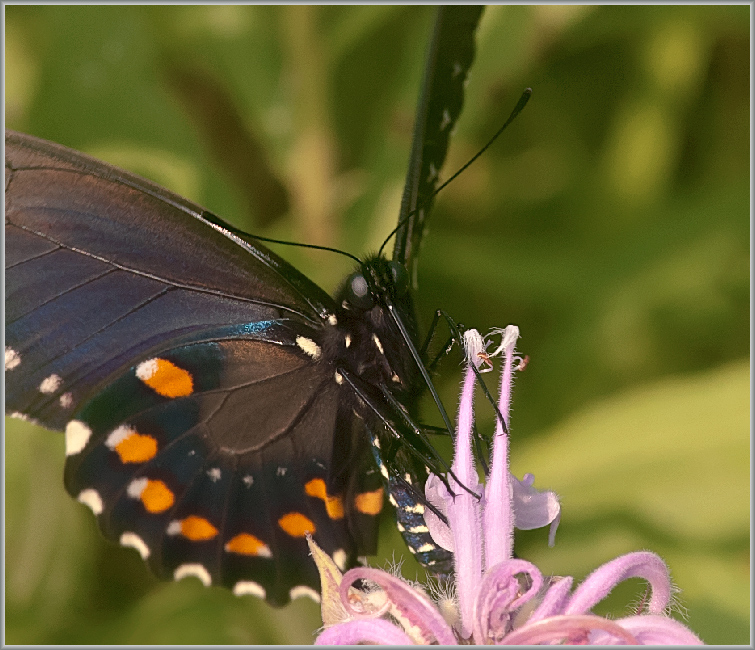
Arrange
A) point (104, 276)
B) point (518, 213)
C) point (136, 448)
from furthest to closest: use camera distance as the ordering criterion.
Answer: point (518, 213), point (136, 448), point (104, 276)

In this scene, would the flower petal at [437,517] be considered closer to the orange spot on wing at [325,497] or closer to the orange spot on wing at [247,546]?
the orange spot on wing at [325,497]

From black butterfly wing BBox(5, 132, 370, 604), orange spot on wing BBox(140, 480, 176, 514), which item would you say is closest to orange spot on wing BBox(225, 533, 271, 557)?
black butterfly wing BBox(5, 132, 370, 604)

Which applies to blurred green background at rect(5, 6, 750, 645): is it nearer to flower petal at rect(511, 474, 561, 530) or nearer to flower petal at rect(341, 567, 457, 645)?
flower petal at rect(511, 474, 561, 530)

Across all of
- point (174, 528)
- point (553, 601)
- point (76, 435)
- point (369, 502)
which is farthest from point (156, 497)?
point (553, 601)

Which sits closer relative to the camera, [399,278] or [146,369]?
[399,278]

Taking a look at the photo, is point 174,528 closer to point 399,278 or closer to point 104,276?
point 104,276

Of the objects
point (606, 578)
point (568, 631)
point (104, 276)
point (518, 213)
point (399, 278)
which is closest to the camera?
point (568, 631)

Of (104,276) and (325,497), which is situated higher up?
(104,276)
